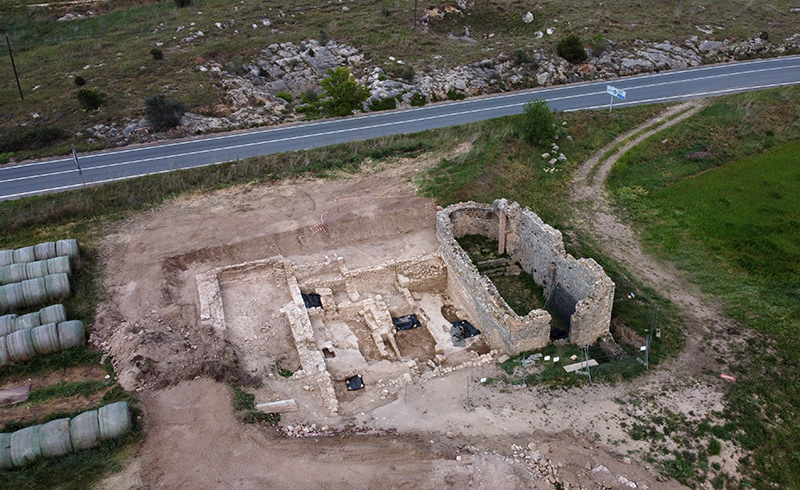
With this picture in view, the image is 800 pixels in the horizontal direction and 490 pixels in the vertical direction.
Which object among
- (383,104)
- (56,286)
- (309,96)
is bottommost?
(56,286)

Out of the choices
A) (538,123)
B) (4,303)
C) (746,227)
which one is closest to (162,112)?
(4,303)

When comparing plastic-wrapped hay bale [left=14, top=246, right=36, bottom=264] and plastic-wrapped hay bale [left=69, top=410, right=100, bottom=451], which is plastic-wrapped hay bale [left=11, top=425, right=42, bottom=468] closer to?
plastic-wrapped hay bale [left=69, top=410, right=100, bottom=451]

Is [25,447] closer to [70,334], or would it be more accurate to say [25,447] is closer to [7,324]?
[70,334]

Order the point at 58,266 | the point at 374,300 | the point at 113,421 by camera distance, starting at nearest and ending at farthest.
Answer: the point at 113,421, the point at 58,266, the point at 374,300

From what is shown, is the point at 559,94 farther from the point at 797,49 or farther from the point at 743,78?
the point at 797,49

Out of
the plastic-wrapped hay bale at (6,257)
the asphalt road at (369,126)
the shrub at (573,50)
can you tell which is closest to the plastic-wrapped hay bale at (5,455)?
the plastic-wrapped hay bale at (6,257)

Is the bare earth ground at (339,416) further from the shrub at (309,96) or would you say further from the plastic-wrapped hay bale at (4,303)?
the shrub at (309,96)
